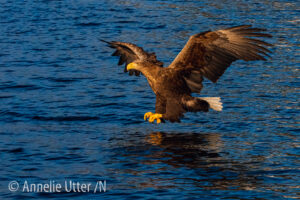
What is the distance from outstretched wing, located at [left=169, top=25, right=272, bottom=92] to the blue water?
105cm

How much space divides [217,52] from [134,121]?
2.03m

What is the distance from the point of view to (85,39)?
1711 cm

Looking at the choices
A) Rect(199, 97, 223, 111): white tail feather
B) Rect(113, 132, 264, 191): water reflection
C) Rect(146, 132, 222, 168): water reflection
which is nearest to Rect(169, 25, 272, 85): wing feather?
Rect(199, 97, 223, 111): white tail feather

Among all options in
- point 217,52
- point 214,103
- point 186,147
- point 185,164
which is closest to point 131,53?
point 217,52

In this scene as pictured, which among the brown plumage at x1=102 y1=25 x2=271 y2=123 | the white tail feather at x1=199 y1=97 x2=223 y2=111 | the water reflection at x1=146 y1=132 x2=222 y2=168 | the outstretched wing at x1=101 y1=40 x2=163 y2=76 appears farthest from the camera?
the outstretched wing at x1=101 y1=40 x2=163 y2=76

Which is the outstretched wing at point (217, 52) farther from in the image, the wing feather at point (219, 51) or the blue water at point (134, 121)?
the blue water at point (134, 121)

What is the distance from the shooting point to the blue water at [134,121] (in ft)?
26.1

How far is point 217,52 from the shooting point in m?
9.52

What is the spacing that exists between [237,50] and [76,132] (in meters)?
2.84

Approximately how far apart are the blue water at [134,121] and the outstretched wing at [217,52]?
1.05 metres

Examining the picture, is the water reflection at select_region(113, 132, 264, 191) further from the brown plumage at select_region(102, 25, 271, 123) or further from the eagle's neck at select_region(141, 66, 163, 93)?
the eagle's neck at select_region(141, 66, 163, 93)

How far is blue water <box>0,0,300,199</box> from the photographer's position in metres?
7.95

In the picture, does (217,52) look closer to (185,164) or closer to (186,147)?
(186,147)

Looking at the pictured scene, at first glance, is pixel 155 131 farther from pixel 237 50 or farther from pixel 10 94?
pixel 10 94
